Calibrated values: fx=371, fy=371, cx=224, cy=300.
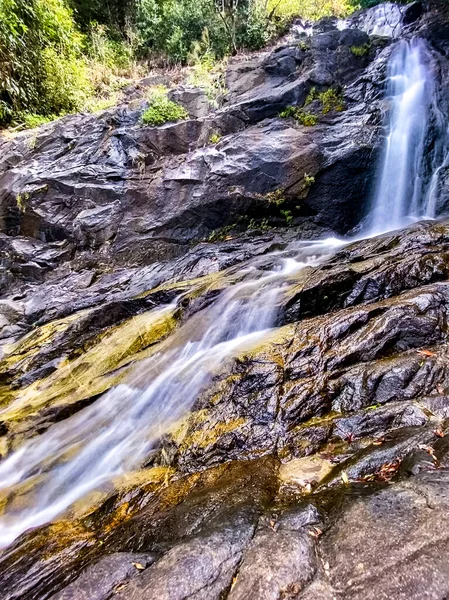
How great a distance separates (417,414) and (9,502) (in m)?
3.63

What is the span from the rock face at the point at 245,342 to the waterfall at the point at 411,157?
0.35m

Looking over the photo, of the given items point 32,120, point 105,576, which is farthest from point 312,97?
point 105,576

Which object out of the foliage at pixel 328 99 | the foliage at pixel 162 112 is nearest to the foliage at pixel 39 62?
the foliage at pixel 162 112

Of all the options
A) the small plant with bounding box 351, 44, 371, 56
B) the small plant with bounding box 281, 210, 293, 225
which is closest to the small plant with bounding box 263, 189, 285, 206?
the small plant with bounding box 281, 210, 293, 225

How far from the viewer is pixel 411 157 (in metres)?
8.02

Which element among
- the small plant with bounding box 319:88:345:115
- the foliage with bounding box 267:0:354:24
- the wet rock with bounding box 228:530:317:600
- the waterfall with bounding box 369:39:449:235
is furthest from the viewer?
the foliage with bounding box 267:0:354:24

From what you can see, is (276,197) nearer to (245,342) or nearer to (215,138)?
(215,138)

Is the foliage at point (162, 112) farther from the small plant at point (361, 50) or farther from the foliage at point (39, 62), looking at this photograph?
the small plant at point (361, 50)

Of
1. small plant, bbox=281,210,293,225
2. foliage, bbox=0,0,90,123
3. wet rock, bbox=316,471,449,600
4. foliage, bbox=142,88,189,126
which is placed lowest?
wet rock, bbox=316,471,449,600

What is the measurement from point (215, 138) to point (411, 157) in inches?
183

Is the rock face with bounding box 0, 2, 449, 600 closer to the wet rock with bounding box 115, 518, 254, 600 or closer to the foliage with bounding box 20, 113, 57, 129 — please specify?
the wet rock with bounding box 115, 518, 254, 600

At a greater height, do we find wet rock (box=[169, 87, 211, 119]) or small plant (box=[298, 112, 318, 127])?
wet rock (box=[169, 87, 211, 119])

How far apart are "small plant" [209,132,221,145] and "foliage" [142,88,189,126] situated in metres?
1.21

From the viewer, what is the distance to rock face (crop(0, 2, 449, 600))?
1898 millimetres
